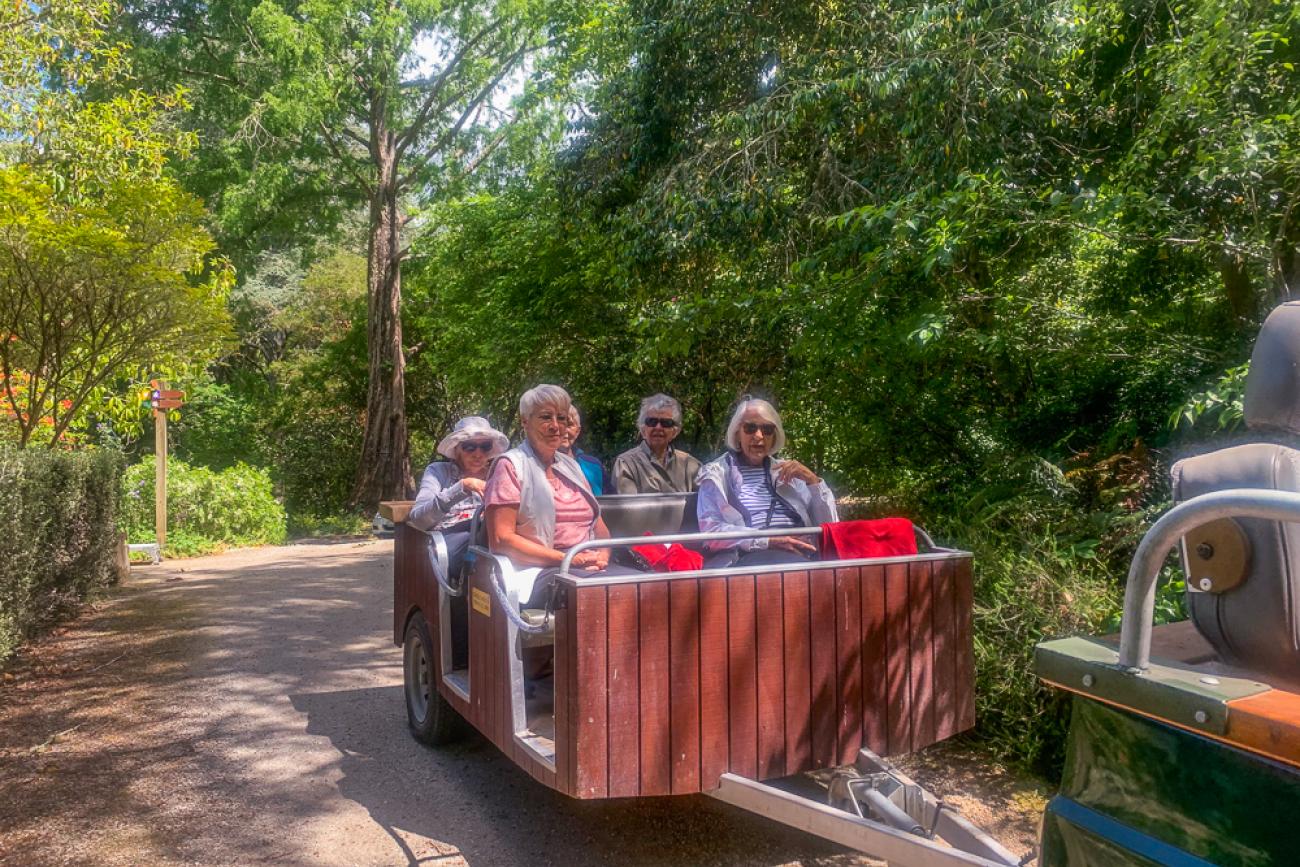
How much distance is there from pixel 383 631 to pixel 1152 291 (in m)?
6.55

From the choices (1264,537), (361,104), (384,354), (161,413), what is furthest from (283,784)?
(361,104)

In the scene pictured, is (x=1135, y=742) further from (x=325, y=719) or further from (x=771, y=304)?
(x=771, y=304)

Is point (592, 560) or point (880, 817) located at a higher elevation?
point (592, 560)

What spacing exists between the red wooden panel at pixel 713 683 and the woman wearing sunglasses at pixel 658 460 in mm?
2780

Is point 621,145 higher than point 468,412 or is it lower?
higher

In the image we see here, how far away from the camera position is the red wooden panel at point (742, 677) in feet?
10.3

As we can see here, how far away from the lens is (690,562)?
346cm

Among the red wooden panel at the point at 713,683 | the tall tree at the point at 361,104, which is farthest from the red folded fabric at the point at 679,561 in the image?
the tall tree at the point at 361,104

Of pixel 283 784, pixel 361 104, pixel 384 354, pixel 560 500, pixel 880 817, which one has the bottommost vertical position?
pixel 283 784

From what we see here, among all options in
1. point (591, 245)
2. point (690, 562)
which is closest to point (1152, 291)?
point (690, 562)

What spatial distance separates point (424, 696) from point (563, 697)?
2.30 meters

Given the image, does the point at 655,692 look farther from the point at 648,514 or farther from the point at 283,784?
the point at 283,784

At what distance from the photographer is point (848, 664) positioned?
10.9ft

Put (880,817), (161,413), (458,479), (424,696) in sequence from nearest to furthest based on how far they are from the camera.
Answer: (880,817) → (424,696) → (458,479) → (161,413)
